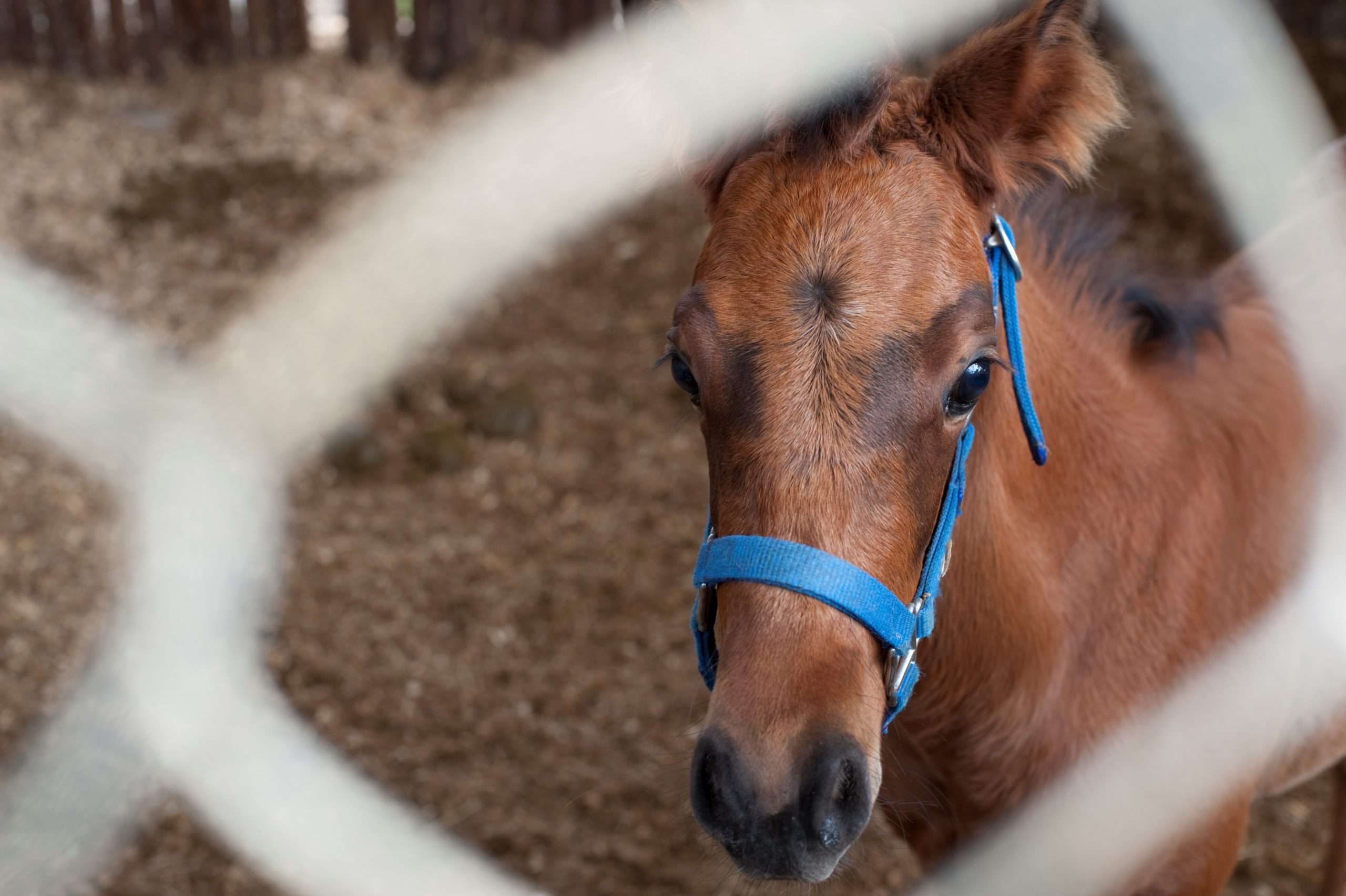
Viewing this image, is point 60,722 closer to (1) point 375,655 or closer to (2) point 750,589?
(1) point 375,655

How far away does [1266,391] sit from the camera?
7.02ft

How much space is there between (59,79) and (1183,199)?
19.2ft

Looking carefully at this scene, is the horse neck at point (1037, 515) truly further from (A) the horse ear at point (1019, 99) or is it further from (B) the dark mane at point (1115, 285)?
(A) the horse ear at point (1019, 99)

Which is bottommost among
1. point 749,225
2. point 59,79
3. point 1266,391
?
point 59,79

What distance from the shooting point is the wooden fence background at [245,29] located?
5.67 meters

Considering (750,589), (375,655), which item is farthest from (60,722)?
(750,589)

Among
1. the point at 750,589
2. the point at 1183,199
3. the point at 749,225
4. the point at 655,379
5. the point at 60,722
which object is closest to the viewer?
the point at 750,589

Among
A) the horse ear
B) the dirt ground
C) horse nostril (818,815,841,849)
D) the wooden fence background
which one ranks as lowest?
the dirt ground

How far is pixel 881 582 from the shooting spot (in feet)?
4.49

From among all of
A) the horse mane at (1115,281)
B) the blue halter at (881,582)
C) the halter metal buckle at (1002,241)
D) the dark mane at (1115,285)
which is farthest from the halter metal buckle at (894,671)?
the dark mane at (1115,285)

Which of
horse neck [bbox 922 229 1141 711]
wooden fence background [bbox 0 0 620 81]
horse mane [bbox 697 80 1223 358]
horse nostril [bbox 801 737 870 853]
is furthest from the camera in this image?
wooden fence background [bbox 0 0 620 81]

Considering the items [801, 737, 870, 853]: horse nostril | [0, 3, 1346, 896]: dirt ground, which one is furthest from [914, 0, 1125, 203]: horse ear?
[801, 737, 870, 853]: horse nostril

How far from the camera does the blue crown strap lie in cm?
157

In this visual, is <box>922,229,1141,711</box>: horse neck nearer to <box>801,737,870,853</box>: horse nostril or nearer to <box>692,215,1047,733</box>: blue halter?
<box>692,215,1047,733</box>: blue halter
